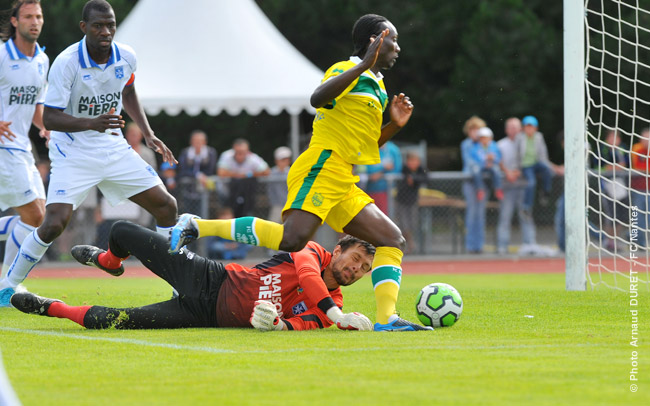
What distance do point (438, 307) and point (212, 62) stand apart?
13.0 m

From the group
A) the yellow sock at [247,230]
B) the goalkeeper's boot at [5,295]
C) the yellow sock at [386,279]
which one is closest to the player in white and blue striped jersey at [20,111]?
the goalkeeper's boot at [5,295]

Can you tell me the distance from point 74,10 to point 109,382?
81.4ft

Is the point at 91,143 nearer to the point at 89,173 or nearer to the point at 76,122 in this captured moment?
the point at 89,173

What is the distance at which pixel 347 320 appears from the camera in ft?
22.9

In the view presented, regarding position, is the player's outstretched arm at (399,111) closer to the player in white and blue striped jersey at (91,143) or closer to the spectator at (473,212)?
the player in white and blue striped jersey at (91,143)

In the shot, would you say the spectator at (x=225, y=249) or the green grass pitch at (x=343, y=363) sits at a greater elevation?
the spectator at (x=225, y=249)

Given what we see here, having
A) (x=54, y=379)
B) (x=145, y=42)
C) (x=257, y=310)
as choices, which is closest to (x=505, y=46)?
(x=145, y=42)

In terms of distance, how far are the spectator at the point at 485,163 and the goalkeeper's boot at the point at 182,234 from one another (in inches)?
426

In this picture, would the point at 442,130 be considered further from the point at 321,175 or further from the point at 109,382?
the point at 109,382

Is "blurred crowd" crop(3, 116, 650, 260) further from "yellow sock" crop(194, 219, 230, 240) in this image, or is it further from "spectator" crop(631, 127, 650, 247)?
"yellow sock" crop(194, 219, 230, 240)

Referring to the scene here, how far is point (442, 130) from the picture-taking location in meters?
29.9

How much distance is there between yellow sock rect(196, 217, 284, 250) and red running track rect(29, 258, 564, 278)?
739 cm

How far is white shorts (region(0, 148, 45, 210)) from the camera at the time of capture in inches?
364

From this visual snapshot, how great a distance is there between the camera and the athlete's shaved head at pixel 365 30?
727cm
